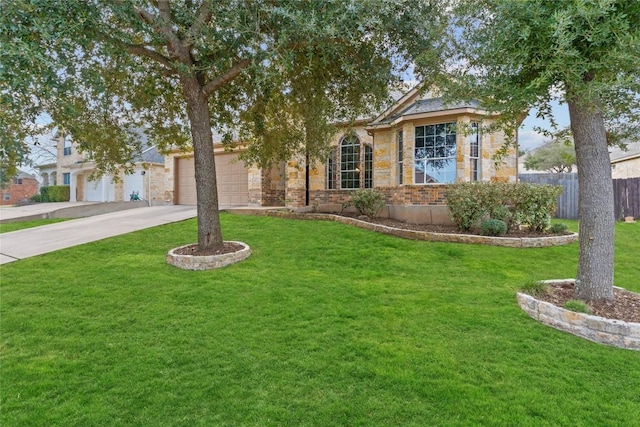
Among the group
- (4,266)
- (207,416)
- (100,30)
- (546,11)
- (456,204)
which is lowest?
(207,416)

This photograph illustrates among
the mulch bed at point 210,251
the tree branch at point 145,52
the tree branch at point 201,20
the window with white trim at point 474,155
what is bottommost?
the mulch bed at point 210,251

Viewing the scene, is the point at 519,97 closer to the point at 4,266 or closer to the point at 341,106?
the point at 341,106

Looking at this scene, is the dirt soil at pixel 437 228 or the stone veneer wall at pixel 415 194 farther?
the stone veneer wall at pixel 415 194

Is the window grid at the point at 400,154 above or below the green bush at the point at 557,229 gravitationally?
above

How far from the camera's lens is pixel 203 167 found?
7.26m

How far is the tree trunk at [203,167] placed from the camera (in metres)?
7.12

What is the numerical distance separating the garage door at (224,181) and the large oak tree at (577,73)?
12.1 metres

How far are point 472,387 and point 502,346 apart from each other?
980 mm

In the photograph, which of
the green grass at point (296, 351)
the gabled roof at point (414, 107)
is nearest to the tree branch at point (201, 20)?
the green grass at point (296, 351)

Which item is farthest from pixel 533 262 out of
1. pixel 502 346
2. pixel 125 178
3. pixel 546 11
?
pixel 125 178

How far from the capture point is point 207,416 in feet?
9.04

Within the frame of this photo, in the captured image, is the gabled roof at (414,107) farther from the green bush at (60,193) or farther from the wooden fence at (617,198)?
the green bush at (60,193)

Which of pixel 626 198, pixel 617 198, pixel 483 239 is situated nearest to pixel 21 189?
pixel 483 239

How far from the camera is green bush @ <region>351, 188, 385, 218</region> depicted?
1187 centimetres
